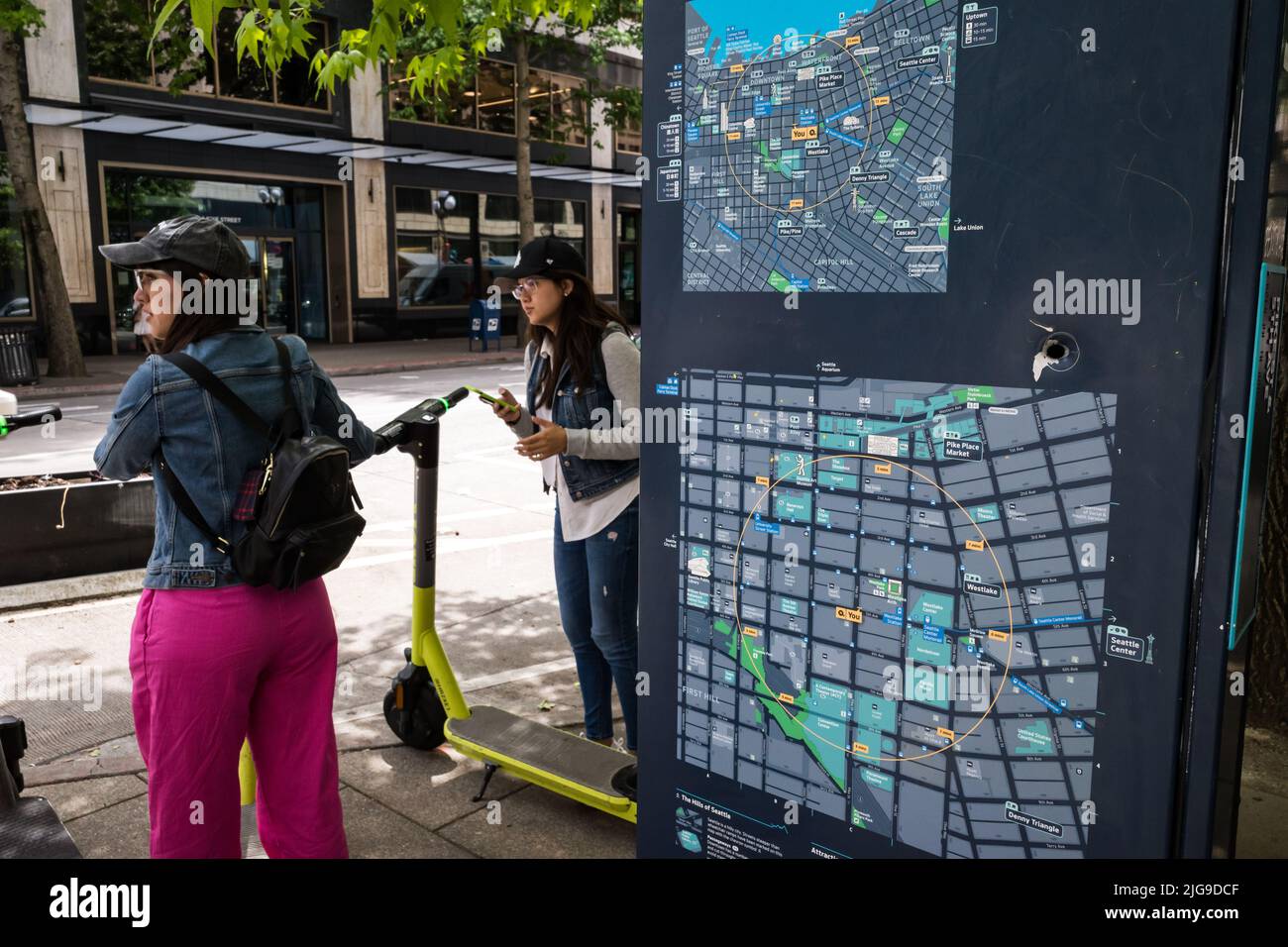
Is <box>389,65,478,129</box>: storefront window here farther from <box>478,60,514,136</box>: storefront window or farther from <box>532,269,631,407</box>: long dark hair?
<box>532,269,631,407</box>: long dark hair

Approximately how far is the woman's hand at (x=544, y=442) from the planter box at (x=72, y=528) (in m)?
3.79

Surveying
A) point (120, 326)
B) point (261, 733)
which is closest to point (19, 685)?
point (261, 733)

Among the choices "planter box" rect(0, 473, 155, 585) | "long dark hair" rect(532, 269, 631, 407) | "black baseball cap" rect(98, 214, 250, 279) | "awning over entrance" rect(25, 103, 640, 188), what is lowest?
"planter box" rect(0, 473, 155, 585)

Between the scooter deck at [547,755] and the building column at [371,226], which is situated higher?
the building column at [371,226]

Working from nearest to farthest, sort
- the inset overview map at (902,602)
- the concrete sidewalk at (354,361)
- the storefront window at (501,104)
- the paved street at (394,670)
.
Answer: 1. the inset overview map at (902,602)
2. the paved street at (394,670)
3. the concrete sidewalk at (354,361)
4. the storefront window at (501,104)

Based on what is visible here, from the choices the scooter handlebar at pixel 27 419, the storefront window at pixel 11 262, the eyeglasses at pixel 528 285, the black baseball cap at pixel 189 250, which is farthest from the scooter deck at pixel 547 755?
the storefront window at pixel 11 262

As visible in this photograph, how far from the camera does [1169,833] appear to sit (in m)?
2.12

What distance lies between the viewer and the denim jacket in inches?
104

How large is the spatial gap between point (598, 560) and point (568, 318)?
86 centimetres

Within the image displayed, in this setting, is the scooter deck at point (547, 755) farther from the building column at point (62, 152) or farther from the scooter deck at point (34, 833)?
the building column at point (62, 152)

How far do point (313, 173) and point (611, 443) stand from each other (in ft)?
77.7

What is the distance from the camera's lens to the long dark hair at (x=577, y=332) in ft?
12.5

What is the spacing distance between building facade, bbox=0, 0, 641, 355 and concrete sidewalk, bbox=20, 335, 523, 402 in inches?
39.8

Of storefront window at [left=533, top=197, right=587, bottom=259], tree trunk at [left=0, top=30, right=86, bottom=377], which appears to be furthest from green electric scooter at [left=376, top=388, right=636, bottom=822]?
storefront window at [left=533, top=197, right=587, bottom=259]
